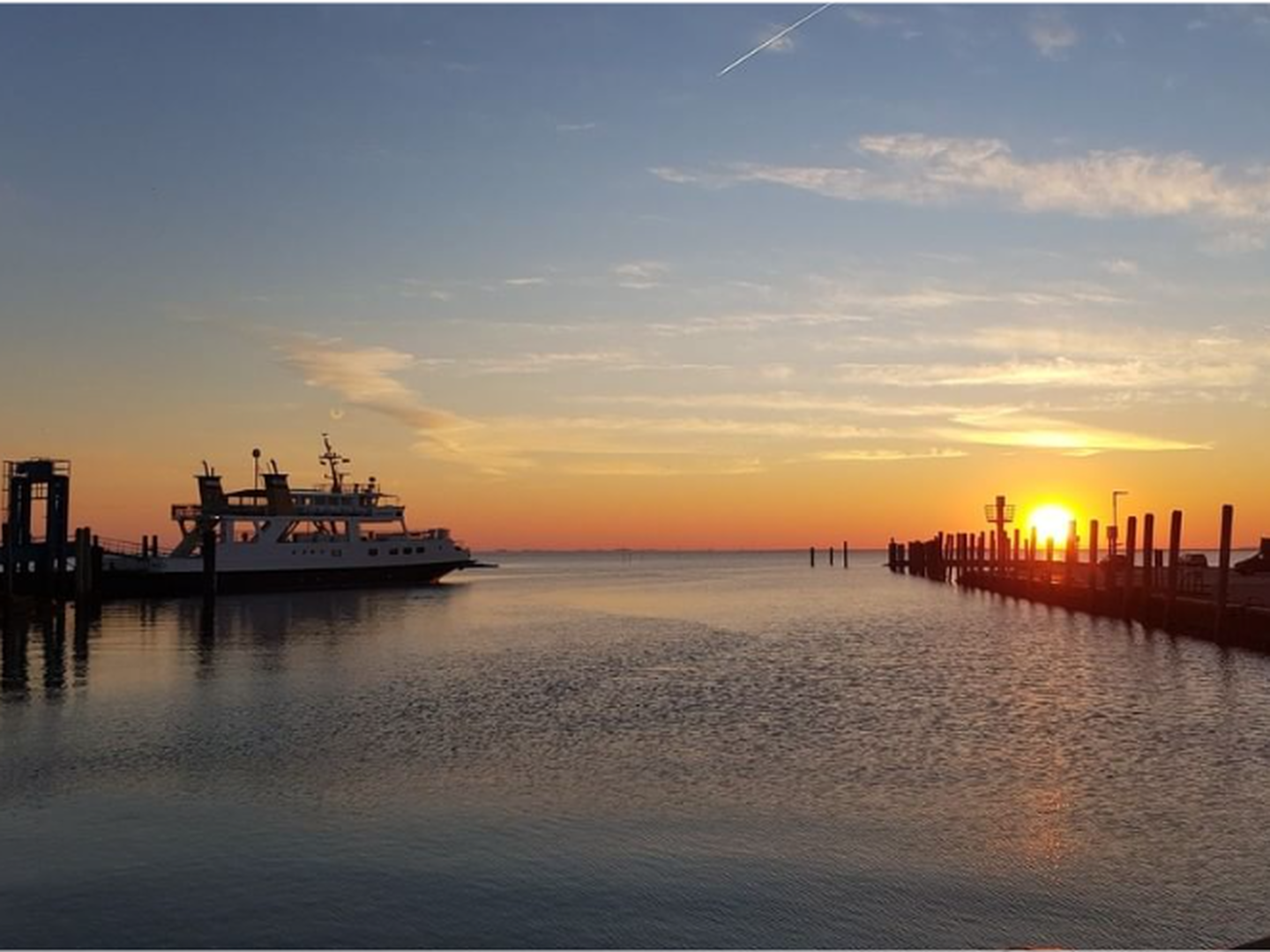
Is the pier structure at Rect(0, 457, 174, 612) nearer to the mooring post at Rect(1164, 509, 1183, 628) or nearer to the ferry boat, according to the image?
the ferry boat

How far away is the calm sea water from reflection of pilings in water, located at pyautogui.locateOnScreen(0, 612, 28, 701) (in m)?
0.32

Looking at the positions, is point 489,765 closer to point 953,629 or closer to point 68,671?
point 68,671

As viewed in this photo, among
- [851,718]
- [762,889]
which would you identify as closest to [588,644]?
[851,718]

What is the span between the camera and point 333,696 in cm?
3055

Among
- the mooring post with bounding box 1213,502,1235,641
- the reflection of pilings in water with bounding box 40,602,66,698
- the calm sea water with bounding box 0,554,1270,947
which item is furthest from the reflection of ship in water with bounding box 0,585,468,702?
the mooring post with bounding box 1213,502,1235,641

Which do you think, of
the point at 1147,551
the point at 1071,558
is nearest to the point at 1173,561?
the point at 1147,551

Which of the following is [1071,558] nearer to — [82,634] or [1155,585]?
[1155,585]

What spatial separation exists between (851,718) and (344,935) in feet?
52.4

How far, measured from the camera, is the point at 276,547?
277ft

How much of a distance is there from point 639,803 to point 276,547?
2829 inches

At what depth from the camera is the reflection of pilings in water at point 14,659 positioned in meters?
31.3

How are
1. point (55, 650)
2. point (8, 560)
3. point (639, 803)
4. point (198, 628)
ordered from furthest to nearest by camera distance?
point (8, 560)
point (198, 628)
point (55, 650)
point (639, 803)

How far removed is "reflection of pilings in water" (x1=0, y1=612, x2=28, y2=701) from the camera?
31328mm

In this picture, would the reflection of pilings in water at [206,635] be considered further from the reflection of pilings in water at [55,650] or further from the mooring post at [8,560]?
the mooring post at [8,560]
